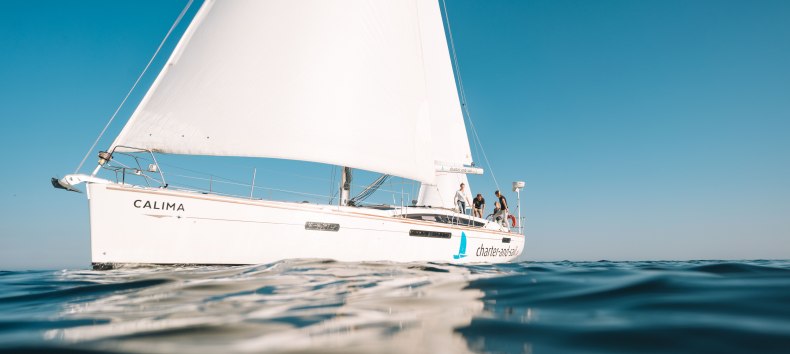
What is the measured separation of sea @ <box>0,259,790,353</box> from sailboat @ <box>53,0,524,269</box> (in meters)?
3.96

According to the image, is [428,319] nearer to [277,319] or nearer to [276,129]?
[277,319]

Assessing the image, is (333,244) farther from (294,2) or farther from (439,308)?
(439,308)

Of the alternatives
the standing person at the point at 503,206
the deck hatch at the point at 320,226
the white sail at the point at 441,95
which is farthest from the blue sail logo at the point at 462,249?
the white sail at the point at 441,95

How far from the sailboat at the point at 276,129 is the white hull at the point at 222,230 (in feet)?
0.07

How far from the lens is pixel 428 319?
193 cm

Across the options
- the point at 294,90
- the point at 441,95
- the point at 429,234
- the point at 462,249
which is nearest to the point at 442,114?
the point at 441,95

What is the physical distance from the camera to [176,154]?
7.66 metres

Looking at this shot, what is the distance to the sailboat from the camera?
22.8 ft

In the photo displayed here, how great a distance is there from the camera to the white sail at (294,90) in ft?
25.1

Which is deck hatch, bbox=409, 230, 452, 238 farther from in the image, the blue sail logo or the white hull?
the blue sail logo

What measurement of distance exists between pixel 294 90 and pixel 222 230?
3.40m

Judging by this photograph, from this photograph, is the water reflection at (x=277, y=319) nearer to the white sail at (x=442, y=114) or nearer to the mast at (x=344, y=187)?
the mast at (x=344, y=187)

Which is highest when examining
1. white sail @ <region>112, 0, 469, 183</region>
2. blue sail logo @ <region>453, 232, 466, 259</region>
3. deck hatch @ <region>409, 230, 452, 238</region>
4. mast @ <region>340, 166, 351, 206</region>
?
white sail @ <region>112, 0, 469, 183</region>

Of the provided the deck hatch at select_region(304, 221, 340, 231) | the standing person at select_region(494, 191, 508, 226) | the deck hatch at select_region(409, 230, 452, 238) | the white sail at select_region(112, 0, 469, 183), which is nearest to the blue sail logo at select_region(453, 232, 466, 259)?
the deck hatch at select_region(409, 230, 452, 238)
